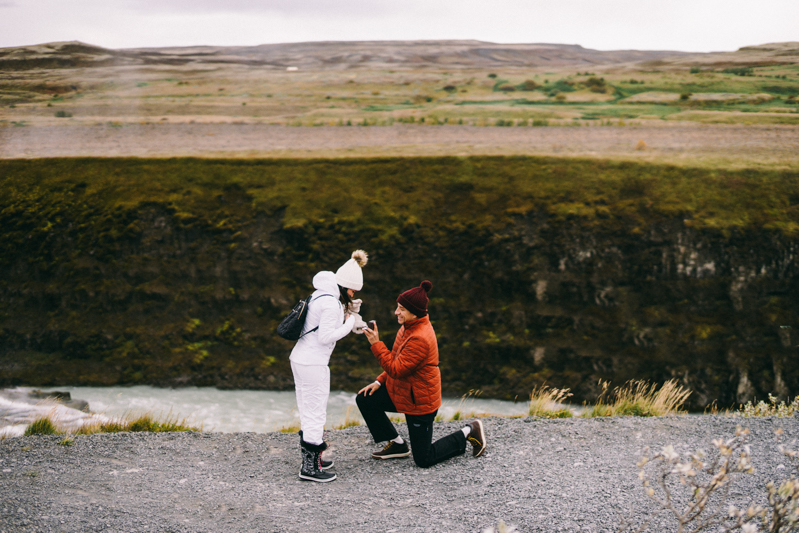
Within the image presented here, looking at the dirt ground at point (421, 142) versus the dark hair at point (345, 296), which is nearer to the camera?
the dark hair at point (345, 296)

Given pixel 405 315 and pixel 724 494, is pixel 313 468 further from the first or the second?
pixel 724 494

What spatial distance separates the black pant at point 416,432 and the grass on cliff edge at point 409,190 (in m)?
10.8

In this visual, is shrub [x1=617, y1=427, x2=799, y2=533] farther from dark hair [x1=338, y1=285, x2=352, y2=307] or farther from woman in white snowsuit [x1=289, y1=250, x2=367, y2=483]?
dark hair [x1=338, y1=285, x2=352, y2=307]

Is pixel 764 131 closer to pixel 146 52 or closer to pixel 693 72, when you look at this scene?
pixel 693 72

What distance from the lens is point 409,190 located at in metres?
18.7

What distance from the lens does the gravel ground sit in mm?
5594

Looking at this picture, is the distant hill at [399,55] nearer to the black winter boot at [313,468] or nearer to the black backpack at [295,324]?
the black backpack at [295,324]

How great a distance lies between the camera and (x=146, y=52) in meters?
44.5

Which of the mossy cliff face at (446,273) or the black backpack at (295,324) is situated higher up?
the black backpack at (295,324)

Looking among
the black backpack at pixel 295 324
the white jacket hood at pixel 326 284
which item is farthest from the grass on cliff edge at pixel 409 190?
the black backpack at pixel 295 324

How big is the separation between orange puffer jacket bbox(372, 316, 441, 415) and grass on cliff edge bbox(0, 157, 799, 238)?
11.1m

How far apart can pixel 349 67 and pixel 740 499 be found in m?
53.9

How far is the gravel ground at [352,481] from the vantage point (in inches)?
220

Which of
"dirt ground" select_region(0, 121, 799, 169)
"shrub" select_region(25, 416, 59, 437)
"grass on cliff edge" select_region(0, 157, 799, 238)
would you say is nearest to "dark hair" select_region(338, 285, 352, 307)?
"shrub" select_region(25, 416, 59, 437)
